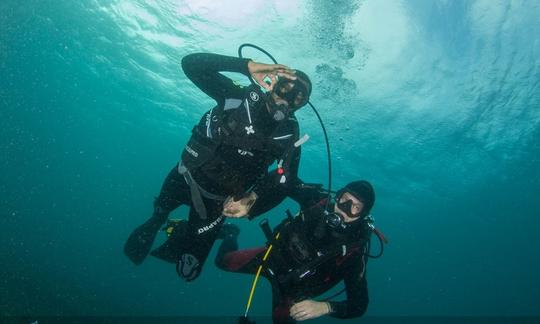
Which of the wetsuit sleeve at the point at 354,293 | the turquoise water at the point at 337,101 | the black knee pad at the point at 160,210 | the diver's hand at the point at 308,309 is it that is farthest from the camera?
the turquoise water at the point at 337,101

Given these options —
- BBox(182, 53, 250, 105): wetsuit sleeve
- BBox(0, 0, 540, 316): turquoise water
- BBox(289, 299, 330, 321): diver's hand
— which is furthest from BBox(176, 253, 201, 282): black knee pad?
BBox(0, 0, 540, 316): turquoise water

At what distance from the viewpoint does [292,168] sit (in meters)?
4.46

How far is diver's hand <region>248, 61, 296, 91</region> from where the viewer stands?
3.76 metres

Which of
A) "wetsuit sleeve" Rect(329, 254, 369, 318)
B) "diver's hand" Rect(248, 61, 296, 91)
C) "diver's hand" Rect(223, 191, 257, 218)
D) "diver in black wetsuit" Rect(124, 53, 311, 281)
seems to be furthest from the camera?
"wetsuit sleeve" Rect(329, 254, 369, 318)

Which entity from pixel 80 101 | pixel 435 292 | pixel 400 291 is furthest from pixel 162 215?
pixel 400 291

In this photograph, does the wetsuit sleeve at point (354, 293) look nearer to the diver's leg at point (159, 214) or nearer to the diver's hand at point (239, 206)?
the diver's hand at point (239, 206)

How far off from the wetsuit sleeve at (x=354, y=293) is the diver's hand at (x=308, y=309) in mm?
223

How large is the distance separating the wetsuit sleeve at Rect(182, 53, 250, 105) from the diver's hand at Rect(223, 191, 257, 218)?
1409 millimetres

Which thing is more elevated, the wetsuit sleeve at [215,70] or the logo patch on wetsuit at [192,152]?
the wetsuit sleeve at [215,70]

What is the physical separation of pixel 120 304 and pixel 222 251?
54.6 feet

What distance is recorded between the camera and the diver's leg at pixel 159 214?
542 centimetres

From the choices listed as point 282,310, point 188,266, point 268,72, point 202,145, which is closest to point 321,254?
point 282,310

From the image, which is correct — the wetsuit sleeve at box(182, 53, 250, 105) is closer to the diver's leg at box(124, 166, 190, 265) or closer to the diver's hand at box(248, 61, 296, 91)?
the diver's hand at box(248, 61, 296, 91)

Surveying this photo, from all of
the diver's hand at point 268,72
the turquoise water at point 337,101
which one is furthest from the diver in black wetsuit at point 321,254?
the turquoise water at point 337,101
